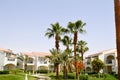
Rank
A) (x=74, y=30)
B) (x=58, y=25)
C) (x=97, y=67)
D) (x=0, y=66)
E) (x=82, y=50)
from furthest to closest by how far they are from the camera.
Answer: (x=0, y=66) < (x=82, y=50) < (x=97, y=67) < (x=58, y=25) < (x=74, y=30)

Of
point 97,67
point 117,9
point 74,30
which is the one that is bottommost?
point 97,67

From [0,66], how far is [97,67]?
3326cm

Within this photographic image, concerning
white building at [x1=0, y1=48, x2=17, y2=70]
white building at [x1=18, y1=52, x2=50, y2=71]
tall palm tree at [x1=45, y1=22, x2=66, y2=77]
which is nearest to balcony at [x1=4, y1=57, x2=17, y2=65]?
white building at [x1=0, y1=48, x2=17, y2=70]

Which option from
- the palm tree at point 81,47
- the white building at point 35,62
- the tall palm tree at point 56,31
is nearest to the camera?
the tall palm tree at point 56,31

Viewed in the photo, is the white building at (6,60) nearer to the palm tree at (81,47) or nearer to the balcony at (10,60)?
the balcony at (10,60)

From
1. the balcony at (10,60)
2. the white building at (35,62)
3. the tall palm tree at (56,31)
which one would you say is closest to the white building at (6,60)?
the balcony at (10,60)

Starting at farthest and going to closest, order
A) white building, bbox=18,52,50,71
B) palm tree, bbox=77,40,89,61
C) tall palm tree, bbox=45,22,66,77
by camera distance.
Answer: white building, bbox=18,52,50,71
palm tree, bbox=77,40,89,61
tall palm tree, bbox=45,22,66,77

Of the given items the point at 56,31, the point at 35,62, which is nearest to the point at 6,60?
the point at 35,62

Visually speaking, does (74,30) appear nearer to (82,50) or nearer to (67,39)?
(67,39)

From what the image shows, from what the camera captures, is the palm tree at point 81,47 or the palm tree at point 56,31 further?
the palm tree at point 81,47

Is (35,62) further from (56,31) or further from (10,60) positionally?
(56,31)

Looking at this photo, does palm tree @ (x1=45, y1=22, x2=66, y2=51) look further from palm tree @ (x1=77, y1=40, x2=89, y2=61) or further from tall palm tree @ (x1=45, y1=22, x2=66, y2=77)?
palm tree @ (x1=77, y1=40, x2=89, y2=61)

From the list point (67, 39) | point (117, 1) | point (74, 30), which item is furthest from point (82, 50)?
point (117, 1)

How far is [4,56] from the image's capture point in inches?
2933
